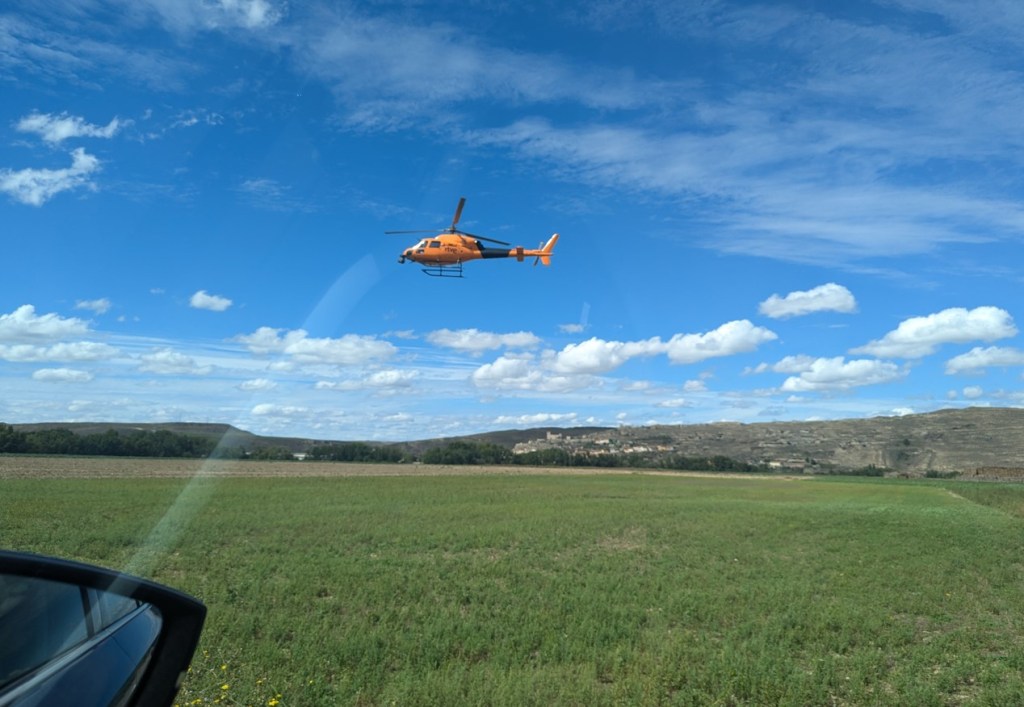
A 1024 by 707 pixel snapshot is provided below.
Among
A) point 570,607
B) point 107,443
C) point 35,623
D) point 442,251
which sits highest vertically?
point 442,251

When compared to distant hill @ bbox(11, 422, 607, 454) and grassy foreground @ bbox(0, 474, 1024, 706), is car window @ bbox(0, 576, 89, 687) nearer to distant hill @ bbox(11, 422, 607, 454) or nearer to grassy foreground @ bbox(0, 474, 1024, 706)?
grassy foreground @ bbox(0, 474, 1024, 706)

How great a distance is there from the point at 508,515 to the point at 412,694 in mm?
24689

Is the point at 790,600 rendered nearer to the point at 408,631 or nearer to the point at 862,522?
the point at 408,631

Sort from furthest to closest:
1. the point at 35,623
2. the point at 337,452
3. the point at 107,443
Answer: the point at 337,452 < the point at 107,443 < the point at 35,623

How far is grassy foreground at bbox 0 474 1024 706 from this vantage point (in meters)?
8.32

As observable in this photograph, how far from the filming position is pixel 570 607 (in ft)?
41.4

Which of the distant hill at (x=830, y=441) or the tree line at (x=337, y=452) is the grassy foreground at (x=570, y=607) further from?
the distant hill at (x=830, y=441)

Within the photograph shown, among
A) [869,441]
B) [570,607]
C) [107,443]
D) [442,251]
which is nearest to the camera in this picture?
[570,607]

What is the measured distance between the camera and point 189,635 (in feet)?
11.6

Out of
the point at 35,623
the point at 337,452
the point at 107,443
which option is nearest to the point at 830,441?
the point at 337,452

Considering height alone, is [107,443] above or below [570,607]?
above

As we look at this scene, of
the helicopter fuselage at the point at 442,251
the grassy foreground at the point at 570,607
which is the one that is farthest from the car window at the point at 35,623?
the helicopter fuselage at the point at 442,251

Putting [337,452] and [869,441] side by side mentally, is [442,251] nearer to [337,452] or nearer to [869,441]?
[337,452]

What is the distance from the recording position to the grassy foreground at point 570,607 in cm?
832
